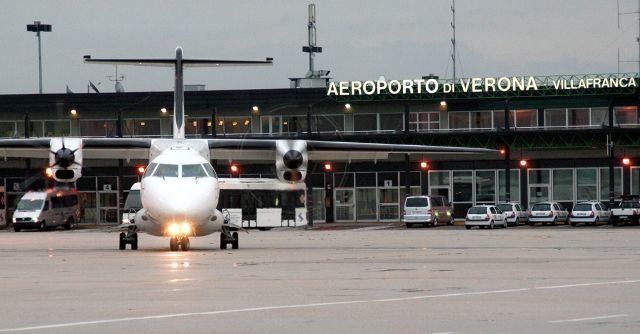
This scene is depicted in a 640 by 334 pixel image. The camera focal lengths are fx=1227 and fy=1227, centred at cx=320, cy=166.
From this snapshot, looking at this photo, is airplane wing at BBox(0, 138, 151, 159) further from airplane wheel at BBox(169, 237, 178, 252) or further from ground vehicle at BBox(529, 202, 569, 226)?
ground vehicle at BBox(529, 202, 569, 226)

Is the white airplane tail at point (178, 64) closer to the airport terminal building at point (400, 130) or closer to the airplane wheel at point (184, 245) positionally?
the airplane wheel at point (184, 245)

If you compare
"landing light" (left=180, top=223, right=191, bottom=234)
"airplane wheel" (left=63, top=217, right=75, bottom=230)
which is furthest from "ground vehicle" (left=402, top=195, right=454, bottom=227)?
"landing light" (left=180, top=223, right=191, bottom=234)

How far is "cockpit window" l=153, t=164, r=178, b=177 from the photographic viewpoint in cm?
3209

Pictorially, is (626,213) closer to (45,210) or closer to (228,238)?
(45,210)

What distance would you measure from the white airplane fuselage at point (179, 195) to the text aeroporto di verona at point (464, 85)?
1808 inches

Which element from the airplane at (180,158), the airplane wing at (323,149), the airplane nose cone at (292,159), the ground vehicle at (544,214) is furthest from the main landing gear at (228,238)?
the ground vehicle at (544,214)

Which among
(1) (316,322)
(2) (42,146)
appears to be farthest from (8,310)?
(2) (42,146)

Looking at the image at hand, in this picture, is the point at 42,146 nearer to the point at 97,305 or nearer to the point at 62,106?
the point at 97,305

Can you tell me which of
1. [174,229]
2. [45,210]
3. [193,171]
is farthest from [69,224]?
[193,171]

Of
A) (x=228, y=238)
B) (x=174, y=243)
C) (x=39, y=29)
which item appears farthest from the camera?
(x=39, y=29)

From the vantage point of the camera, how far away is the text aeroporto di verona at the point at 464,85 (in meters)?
75.8

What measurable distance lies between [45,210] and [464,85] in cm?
2722

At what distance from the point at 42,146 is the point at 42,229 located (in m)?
33.9

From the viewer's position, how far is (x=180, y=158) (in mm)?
32750
